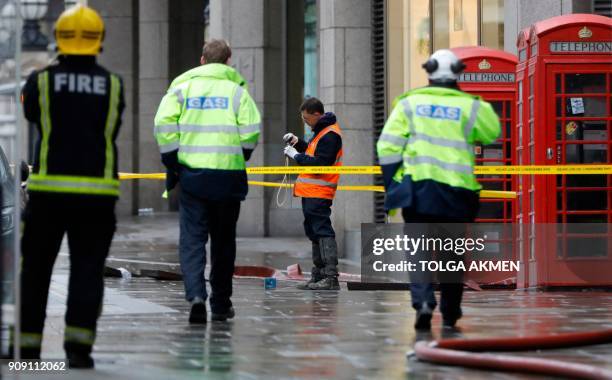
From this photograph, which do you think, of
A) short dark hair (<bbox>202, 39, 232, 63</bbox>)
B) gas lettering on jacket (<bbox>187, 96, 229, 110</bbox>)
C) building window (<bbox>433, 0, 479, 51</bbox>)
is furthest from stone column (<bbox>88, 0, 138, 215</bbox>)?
gas lettering on jacket (<bbox>187, 96, 229, 110</bbox>)

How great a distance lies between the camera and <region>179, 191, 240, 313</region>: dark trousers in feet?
36.2

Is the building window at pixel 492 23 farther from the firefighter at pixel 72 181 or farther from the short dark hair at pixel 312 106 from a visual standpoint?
the firefighter at pixel 72 181

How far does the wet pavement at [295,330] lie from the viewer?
8.44m

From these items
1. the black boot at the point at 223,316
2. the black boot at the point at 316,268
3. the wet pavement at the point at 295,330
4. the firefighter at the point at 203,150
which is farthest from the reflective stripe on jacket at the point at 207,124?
the black boot at the point at 316,268

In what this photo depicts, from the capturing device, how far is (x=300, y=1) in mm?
26094

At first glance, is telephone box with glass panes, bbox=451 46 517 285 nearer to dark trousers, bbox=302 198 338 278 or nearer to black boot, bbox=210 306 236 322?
dark trousers, bbox=302 198 338 278

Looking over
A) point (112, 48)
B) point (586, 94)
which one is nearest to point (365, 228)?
point (586, 94)

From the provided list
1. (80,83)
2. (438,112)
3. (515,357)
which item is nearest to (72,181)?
(80,83)

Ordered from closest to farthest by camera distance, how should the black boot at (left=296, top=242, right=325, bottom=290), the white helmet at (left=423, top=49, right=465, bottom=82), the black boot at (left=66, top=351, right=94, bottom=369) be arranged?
1. the black boot at (left=66, top=351, right=94, bottom=369)
2. the white helmet at (left=423, top=49, right=465, bottom=82)
3. the black boot at (left=296, top=242, right=325, bottom=290)

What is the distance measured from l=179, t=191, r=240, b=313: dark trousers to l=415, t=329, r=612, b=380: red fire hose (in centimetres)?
247

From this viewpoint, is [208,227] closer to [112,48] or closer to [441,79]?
[441,79]

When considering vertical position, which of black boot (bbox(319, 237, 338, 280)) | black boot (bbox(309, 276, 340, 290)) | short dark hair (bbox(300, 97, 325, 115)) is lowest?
black boot (bbox(309, 276, 340, 290))

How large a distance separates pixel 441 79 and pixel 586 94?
171 inches

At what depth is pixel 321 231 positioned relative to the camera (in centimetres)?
1473
